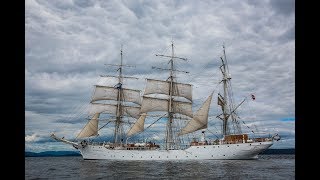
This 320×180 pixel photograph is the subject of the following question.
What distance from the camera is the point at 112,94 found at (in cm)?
8000

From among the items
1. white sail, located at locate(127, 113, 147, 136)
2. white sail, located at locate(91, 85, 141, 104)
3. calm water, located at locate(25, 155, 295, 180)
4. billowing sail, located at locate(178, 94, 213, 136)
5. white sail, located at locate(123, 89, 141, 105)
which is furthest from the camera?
white sail, located at locate(123, 89, 141, 105)

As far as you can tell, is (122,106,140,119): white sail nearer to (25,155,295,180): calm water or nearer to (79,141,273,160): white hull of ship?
(79,141,273,160): white hull of ship

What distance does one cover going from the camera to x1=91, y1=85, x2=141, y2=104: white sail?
258ft

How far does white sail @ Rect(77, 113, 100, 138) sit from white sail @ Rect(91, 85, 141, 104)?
14.3 ft

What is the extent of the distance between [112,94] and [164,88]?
11876mm

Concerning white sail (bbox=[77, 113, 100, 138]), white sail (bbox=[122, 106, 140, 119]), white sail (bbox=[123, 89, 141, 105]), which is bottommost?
white sail (bbox=[77, 113, 100, 138])

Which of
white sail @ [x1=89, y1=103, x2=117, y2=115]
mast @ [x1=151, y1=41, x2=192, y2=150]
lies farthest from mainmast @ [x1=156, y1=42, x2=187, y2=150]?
white sail @ [x1=89, y1=103, x2=117, y2=115]

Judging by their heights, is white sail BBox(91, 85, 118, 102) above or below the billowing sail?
above

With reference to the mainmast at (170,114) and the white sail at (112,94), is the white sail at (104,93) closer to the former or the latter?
the white sail at (112,94)
